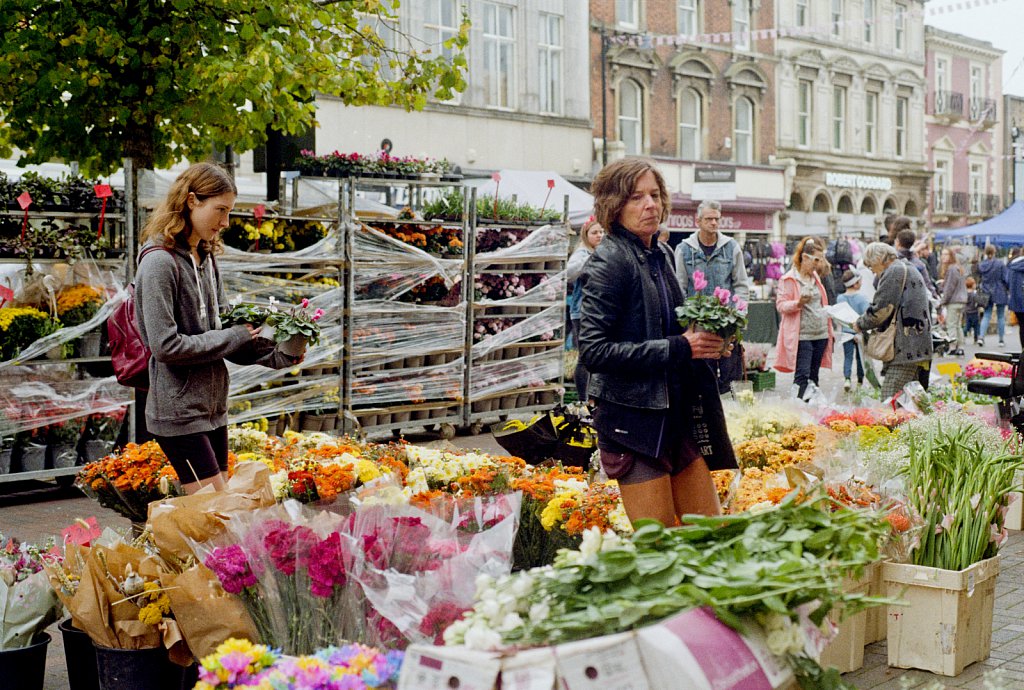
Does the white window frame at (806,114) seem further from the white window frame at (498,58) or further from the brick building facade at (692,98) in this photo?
the white window frame at (498,58)

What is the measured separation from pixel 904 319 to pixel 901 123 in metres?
35.1

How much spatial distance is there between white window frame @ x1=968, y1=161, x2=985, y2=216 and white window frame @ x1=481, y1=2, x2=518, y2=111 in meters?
27.4

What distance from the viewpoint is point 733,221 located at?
33.8 meters

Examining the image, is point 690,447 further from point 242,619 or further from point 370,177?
point 370,177

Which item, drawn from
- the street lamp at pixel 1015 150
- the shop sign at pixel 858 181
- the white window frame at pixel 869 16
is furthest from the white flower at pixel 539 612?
the street lamp at pixel 1015 150

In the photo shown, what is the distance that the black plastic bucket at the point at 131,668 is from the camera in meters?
3.86

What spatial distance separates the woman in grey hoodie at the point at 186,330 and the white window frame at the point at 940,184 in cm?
4359

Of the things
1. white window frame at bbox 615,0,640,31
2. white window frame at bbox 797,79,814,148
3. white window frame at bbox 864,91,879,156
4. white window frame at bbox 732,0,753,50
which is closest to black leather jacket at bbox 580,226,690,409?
white window frame at bbox 615,0,640,31

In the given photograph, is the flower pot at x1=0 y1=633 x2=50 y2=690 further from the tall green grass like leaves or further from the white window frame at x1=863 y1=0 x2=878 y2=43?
the white window frame at x1=863 y1=0 x2=878 y2=43

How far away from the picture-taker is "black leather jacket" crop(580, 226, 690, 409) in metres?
3.99

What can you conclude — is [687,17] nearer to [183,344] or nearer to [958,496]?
[958,496]

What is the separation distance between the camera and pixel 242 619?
358cm

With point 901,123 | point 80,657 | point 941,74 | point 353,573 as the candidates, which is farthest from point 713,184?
point 353,573

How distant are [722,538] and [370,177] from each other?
8508mm
